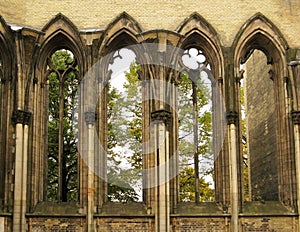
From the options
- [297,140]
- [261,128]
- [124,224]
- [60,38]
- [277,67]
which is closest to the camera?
[124,224]

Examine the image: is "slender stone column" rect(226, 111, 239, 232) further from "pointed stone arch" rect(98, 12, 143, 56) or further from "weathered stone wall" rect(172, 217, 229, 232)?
"pointed stone arch" rect(98, 12, 143, 56)

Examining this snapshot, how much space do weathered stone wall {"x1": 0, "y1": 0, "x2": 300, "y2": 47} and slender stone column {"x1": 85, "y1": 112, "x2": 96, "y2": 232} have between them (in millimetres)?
2379

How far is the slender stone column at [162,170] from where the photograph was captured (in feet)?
41.3

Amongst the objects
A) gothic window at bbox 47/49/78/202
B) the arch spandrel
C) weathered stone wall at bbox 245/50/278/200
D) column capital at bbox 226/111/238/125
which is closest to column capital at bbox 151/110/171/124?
column capital at bbox 226/111/238/125

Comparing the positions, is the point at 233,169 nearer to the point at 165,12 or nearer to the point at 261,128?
the point at 261,128

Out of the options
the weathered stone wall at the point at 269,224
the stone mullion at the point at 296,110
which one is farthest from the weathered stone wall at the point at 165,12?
the weathered stone wall at the point at 269,224

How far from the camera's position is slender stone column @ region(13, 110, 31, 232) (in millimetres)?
12438

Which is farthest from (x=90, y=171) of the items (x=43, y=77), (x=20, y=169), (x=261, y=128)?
(x=261, y=128)

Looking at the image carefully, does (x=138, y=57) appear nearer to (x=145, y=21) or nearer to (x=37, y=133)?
(x=145, y=21)

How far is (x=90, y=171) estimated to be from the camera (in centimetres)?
1284

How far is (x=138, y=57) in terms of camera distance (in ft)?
45.7

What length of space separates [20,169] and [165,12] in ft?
16.7

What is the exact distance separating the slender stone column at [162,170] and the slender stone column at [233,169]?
140 centimetres

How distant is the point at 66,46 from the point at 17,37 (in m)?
1.31
